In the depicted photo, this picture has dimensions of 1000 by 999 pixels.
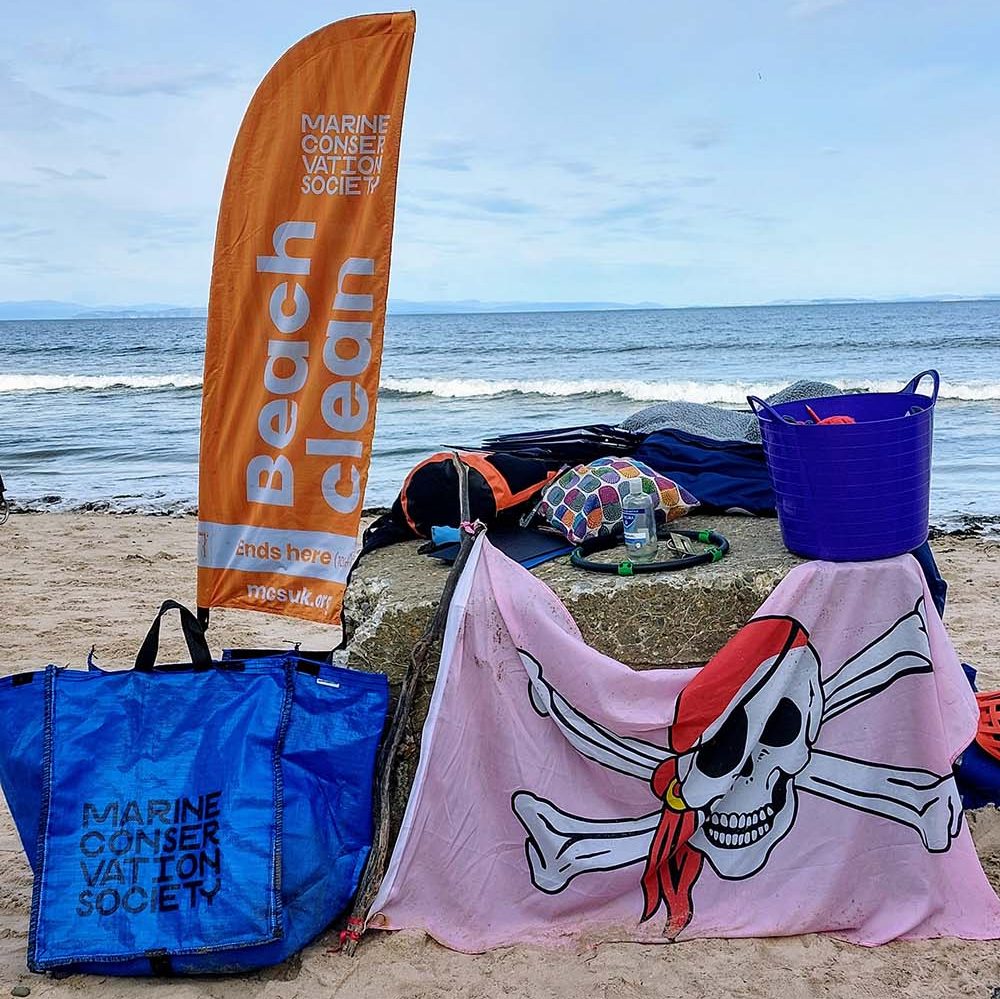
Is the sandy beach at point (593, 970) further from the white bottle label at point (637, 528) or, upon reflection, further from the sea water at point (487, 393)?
the sea water at point (487, 393)

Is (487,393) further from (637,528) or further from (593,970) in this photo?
(593,970)

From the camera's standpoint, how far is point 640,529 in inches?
132

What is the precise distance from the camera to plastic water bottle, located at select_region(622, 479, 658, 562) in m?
3.34

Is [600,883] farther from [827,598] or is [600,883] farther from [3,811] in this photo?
[3,811]

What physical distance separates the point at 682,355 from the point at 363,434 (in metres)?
30.5

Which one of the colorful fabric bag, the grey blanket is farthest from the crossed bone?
the grey blanket

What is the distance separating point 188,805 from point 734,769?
156 cm

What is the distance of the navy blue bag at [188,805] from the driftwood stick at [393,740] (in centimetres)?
4

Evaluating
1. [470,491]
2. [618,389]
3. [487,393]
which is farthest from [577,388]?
[470,491]

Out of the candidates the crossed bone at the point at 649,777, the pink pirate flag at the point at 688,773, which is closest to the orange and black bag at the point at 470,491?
the pink pirate flag at the point at 688,773

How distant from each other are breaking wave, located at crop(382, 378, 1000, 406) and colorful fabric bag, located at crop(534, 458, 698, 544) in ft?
54.6

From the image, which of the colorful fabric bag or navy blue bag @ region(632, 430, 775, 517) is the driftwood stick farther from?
navy blue bag @ region(632, 430, 775, 517)

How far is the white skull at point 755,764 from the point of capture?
301 centimetres

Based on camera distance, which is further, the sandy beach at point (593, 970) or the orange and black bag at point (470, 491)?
the orange and black bag at point (470, 491)
